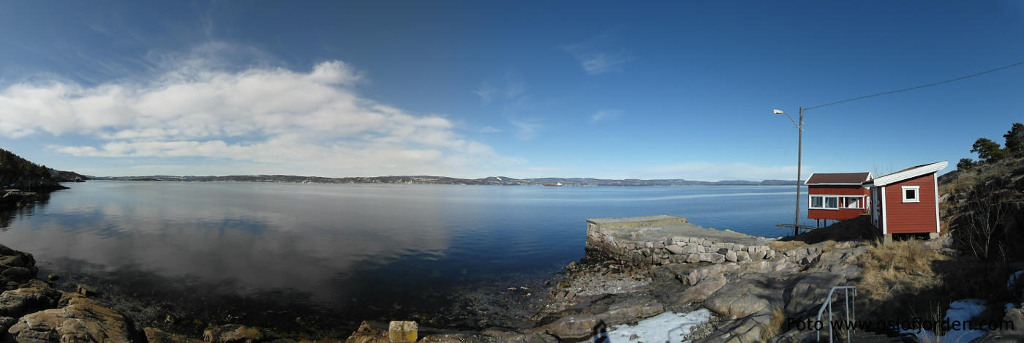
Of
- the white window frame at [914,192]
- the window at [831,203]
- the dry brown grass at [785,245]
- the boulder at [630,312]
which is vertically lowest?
the boulder at [630,312]

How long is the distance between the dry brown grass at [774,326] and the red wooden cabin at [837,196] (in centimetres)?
2450

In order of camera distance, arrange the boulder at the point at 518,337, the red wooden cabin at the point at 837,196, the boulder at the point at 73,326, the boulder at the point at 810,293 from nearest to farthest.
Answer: the boulder at the point at 73,326 → the boulder at the point at 810,293 → the boulder at the point at 518,337 → the red wooden cabin at the point at 837,196

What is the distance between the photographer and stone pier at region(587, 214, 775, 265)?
21594 mm

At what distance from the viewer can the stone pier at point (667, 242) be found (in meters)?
21.6

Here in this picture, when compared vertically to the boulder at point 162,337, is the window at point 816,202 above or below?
above

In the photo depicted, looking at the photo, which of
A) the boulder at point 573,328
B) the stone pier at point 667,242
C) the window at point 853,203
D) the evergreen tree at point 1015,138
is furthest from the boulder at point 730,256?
the evergreen tree at point 1015,138

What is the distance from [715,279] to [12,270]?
3125cm

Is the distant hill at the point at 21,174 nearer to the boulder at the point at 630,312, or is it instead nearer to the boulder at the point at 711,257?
the boulder at the point at 630,312

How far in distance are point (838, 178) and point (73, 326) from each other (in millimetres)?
41524

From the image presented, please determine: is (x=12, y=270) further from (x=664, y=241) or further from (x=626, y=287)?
(x=664, y=241)

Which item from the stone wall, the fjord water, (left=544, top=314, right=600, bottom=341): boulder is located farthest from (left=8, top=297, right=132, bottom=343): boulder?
the stone wall

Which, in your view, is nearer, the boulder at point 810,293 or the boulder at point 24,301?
the boulder at point 810,293

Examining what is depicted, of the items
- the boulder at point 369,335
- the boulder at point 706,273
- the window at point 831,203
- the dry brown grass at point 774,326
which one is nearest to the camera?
the dry brown grass at point 774,326

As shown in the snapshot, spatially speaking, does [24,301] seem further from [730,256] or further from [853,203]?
[853,203]
